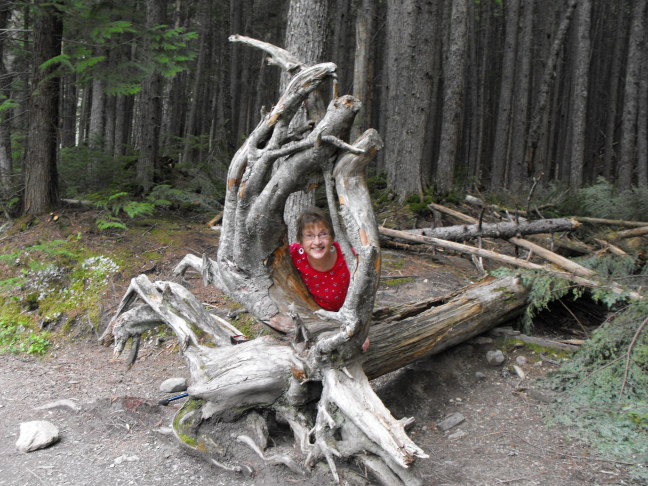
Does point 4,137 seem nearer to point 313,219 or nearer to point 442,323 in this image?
point 313,219

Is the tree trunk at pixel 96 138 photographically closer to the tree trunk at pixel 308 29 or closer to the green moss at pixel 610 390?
the tree trunk at pixel 308 29

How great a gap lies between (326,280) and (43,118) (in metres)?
5.92

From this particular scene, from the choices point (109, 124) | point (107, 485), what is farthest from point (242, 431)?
point (109, 124)

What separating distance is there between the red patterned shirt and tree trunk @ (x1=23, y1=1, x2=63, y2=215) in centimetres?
544

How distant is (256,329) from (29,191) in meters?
4.88

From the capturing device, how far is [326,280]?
471 cm

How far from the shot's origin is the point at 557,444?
12.7ft

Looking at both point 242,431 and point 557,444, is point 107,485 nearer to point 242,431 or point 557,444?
point 242,431

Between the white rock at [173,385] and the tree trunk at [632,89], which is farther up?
the tree trunk at [632,89]

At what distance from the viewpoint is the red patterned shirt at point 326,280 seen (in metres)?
4.65

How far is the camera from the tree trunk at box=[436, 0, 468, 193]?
1196 cm

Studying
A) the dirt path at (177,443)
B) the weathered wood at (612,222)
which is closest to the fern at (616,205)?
the weathered wood at (612,222)

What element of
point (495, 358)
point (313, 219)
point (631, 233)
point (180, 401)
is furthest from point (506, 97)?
point (180, 401)

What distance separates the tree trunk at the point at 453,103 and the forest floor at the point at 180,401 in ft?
16.8
